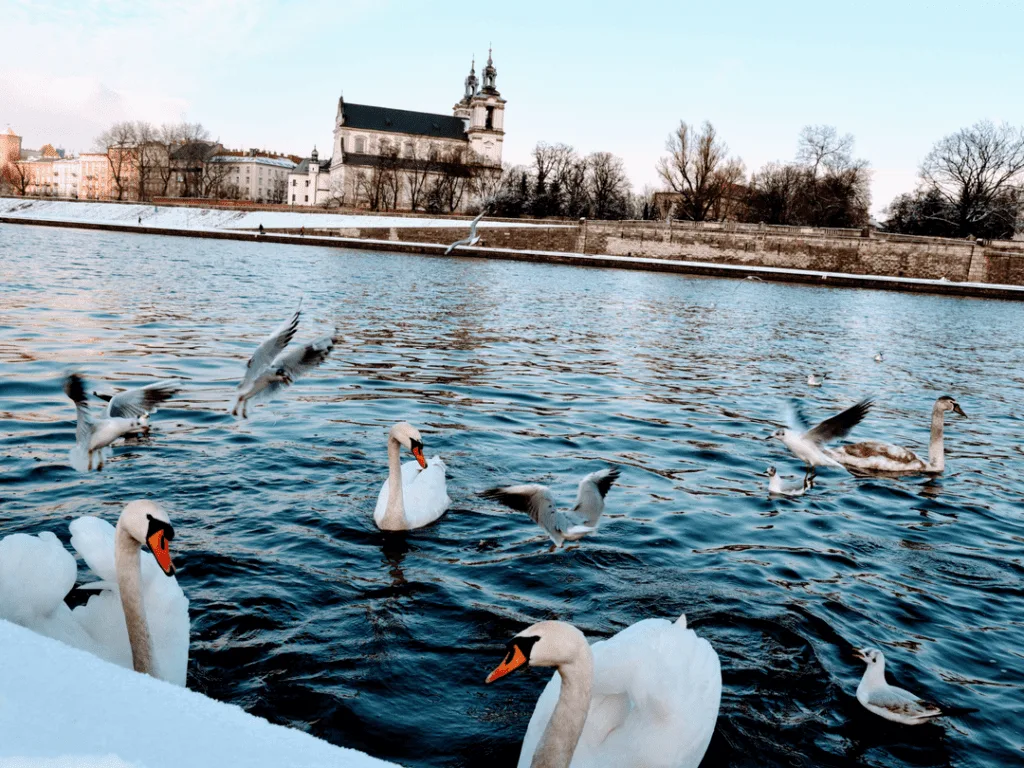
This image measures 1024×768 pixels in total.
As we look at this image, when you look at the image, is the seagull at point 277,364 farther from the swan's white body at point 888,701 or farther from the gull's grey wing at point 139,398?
the swan's white body at point 888,701

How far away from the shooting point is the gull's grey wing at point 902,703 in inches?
150

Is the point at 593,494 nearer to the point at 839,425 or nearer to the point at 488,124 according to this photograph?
the point at 839,425

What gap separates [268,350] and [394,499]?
1.23m

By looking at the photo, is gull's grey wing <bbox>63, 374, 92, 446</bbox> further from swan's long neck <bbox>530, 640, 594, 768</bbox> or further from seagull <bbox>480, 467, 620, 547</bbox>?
swan's long neck <bbox>530, 640, 594, 768</bbox>

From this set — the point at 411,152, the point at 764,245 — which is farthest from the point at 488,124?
the point at 764,245

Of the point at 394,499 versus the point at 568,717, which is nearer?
the point at 568,717

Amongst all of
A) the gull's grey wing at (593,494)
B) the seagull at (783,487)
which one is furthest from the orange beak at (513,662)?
the seagull at (783,487)

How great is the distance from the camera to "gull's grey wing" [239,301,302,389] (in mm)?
5352

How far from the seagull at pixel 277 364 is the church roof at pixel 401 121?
4227 inches

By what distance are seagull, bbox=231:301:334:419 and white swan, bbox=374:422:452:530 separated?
700mm

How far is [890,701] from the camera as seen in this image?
3840mm

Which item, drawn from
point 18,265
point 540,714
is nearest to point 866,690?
point 540,714

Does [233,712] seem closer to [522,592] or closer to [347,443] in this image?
[522,592]

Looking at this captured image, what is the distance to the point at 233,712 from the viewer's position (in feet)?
7.51
